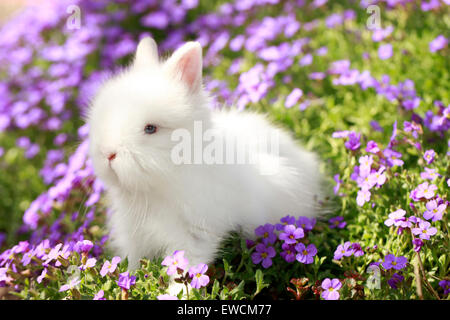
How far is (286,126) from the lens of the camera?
382 cm

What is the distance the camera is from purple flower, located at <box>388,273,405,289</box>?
2.23 m

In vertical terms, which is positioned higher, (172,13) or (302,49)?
(172,13)

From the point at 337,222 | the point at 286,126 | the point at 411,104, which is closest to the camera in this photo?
the point at 337,222

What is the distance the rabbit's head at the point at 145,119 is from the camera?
216 cm

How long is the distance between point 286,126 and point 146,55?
60.6 inches

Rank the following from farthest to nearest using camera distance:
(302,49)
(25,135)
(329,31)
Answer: (25,135), (329,31), (302,49)

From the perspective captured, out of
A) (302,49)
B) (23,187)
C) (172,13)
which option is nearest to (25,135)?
(23,187)

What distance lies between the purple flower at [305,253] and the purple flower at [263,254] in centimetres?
14

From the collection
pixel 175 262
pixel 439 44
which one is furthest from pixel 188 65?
pixel 439 44

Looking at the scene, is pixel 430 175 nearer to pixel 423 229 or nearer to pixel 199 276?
pixel 423 229

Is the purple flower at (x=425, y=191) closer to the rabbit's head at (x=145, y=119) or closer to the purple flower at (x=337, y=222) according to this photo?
the purple flower at (x=337, y=222)

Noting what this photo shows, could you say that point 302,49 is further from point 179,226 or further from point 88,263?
point 88,263
